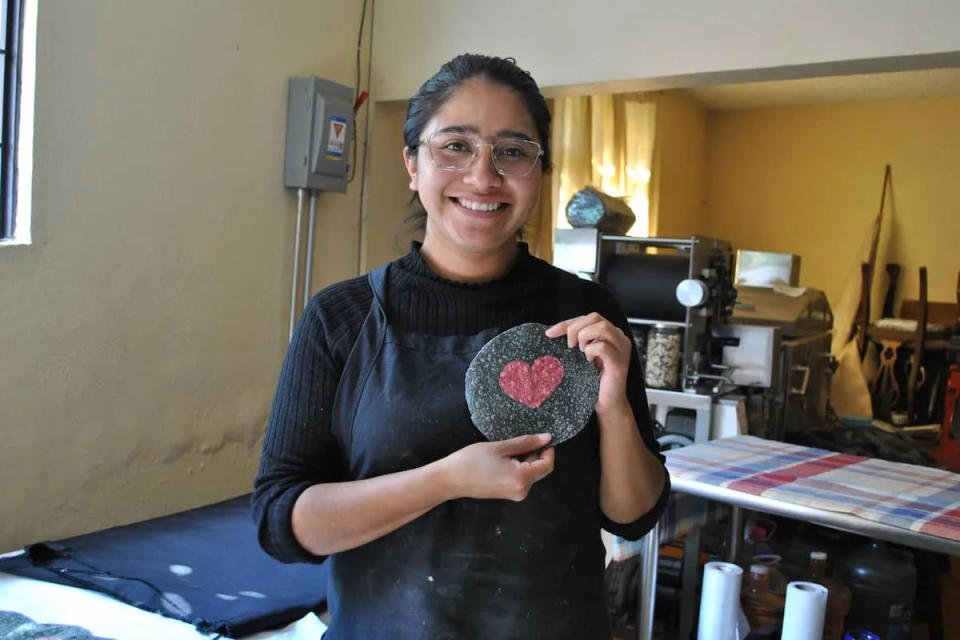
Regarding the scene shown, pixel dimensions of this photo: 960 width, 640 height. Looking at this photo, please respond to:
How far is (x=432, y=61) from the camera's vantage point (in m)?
3.79

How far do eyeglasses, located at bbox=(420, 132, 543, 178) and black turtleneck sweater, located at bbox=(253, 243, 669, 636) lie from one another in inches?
5.3

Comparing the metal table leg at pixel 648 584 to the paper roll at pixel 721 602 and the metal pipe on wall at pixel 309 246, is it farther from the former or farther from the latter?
the metal pipe on wall at pixel 309 246

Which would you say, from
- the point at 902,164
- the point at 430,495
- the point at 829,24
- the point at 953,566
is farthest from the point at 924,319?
the point at 430,495

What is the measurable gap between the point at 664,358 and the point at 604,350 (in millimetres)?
2219

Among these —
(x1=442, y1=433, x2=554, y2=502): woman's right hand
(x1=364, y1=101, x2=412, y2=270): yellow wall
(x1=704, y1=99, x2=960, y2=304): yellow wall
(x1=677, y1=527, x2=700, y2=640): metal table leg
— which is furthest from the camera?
(x1=704, y1=99, x2=960, y2=304): yellow wall

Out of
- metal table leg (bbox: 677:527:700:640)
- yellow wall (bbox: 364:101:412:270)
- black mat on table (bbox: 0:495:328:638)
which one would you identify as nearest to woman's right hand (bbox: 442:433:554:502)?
black mat on table (bbox: 0:495:328:638)

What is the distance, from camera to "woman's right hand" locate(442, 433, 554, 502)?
0.88 metres

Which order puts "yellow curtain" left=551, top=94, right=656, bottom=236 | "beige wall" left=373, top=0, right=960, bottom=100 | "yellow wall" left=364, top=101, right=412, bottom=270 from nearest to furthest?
1. "beige wall" left=373, top=0, right=960, bottom=100
2. "yellow wall" left=364, top=101, right=412, bottom=270
3. "yellow curtain" left=551, top=94, right=656, bottom=236

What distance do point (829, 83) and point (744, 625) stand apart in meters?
5.98

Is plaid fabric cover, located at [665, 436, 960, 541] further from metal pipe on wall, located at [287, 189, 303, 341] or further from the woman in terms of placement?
metal pipe on wall, located at [287, 189, 303, 341]

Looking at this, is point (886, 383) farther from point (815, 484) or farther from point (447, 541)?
point (447, 541)

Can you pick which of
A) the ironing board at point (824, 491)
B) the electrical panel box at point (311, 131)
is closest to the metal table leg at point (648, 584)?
the ironing board at point (824, 491)

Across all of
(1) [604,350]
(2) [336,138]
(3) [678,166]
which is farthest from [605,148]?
(1) [604,350]

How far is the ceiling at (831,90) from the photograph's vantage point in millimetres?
6590
